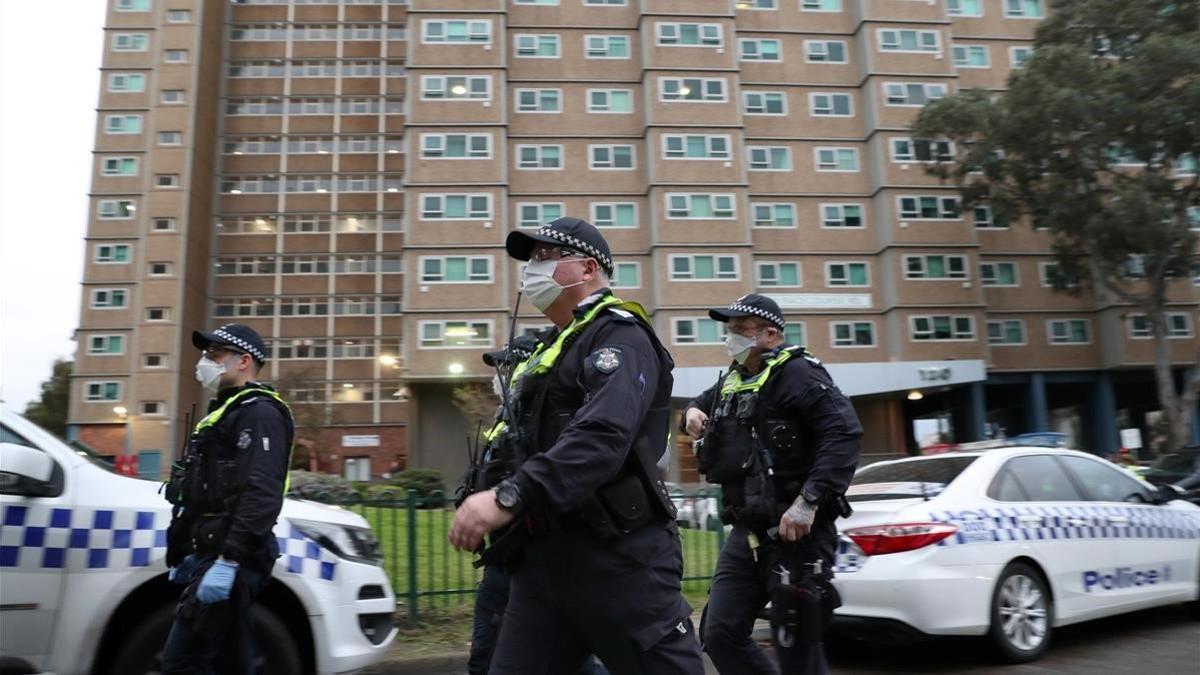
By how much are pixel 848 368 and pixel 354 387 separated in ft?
94.3

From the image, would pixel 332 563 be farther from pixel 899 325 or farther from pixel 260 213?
pixel 260 213

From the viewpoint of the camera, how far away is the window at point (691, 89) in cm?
3828

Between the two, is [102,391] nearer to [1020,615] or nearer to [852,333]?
[852,333]

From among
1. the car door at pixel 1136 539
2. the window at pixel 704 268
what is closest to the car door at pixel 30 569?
the car door at pixel 1136 539

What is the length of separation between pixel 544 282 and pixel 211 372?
2.23 meters

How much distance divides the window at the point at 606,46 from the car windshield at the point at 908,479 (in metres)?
35.9

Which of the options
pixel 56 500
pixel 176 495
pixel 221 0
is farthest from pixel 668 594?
pixel 221 0

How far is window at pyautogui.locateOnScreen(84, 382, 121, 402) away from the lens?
145 feet

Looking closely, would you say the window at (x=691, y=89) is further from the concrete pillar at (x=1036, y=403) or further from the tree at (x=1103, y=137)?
the concrete pillar at (x=1036, y=403)

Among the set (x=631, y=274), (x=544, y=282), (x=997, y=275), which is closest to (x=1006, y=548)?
(x=544, y=282)

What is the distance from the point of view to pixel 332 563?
14.4 ft

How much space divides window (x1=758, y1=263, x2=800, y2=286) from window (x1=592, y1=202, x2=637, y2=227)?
616 cm

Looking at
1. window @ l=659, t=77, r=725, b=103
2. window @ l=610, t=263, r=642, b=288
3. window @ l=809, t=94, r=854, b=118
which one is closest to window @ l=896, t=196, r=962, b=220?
window @ l=809, t=94, r=854, b=118

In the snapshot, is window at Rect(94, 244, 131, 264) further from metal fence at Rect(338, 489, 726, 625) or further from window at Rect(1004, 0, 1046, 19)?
window at Rect(1004, 0, 1046, 19)
